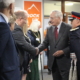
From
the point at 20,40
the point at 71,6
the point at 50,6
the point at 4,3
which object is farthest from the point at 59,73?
the point at 71,6

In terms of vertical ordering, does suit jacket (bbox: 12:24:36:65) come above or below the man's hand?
above

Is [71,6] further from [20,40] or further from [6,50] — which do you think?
[6,50]

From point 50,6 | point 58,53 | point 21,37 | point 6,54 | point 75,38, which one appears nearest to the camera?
point 6,54

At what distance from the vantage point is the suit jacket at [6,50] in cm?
150

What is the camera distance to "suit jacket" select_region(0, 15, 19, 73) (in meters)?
1.50

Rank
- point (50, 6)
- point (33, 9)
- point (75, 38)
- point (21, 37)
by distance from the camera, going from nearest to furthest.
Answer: point (21, 37)
point (75, 38)
point (33, 9)
point (50, 6)

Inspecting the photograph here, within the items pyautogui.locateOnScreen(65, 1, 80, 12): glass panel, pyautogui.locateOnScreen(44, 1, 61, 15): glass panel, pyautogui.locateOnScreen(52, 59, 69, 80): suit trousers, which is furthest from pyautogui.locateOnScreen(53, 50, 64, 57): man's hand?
pyautogui.locateOnScreen(65, 1, 80, 12): glass panel

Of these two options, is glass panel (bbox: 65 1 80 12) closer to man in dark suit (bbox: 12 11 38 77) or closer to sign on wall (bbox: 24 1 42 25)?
sign on wall (bbox: 24 1 42 25)

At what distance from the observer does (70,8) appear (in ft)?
24.9

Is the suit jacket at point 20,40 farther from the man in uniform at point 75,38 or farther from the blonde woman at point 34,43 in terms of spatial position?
the blonde woman at point 34,43

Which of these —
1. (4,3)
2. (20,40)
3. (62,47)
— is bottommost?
(62,47)

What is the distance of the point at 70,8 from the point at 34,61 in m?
3.87

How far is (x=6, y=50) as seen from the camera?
5.08 ft

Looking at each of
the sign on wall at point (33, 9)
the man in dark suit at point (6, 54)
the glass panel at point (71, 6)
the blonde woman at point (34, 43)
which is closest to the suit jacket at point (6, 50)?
the man in dark suit at point (6, 54)
